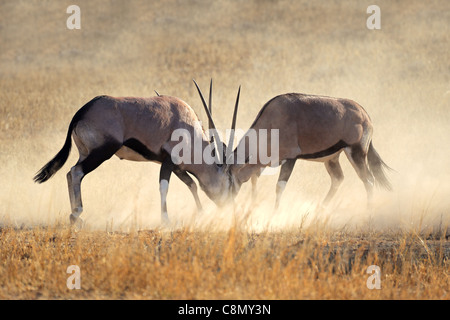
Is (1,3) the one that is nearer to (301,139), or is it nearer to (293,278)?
(301,139)

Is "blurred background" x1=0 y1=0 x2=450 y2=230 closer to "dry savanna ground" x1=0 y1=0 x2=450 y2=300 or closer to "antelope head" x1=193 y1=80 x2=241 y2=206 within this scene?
"dry savanna ground" x1=0 y1=0 x2=450 y2=300

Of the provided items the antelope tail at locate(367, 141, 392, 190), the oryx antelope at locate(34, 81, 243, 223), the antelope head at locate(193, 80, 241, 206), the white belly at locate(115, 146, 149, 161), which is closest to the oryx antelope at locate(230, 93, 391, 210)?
the antelope head at locate(193, 80, 241, 206)

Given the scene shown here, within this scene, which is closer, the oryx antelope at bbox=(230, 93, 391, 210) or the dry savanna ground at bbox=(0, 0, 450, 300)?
the dry savanna ground at bbox=(0, 0, 450, 300)

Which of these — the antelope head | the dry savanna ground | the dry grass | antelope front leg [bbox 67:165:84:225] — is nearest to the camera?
the dry grass

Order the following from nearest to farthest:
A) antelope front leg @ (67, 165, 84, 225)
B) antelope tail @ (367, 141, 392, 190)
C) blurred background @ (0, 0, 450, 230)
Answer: antelope front leg @ (67, 165, 84, 225) → antelope tail @ (367, 141, 392, 190) → blurred background @ (0, 0, 450, 230)

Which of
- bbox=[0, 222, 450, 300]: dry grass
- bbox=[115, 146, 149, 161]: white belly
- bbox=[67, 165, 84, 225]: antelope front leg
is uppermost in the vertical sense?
bbox=[115, 146, 149, 161]: white belly

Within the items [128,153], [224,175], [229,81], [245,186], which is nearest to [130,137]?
[128,153]

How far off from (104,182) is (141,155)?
5477 mm

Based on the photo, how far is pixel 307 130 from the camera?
10344mm

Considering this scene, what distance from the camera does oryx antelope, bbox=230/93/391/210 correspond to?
1030cm

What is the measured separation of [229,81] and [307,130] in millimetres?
16509

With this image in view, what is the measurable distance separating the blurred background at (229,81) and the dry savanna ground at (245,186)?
0.27ft

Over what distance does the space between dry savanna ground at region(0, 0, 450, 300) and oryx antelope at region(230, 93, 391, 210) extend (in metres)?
0.83

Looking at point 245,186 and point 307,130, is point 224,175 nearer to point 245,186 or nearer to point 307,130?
point 307,130
